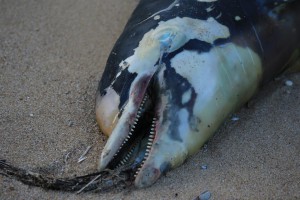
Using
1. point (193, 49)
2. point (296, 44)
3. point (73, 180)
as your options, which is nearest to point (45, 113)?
point (73, 180)

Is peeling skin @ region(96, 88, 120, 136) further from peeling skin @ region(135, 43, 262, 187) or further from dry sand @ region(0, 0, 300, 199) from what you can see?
peeling skin @ region(135, 43, 262, 187)

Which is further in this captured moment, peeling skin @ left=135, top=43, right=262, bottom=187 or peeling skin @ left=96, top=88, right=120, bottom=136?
peeling skin @ left=96, top=88, right=120, bottom=136

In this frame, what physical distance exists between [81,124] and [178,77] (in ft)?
2.04

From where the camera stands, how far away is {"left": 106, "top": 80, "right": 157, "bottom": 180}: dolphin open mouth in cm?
243

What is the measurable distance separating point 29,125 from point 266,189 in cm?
127

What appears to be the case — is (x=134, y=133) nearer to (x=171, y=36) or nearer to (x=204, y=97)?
(x=204, y=97)

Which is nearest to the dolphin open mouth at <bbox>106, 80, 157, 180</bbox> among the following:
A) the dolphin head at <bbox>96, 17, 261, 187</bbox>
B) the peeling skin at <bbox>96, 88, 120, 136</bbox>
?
the dolphin head at <bbox>96, 17, 261, 187</bbox>

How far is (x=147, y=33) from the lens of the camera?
8.59 ft

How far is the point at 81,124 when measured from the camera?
2.72m

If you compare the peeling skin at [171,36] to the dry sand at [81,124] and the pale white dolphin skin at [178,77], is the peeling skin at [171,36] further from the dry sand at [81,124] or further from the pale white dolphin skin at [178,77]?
the dry sand at [81,124]

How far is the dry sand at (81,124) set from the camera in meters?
2.43

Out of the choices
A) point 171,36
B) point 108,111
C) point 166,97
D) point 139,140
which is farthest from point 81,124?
point 171,36

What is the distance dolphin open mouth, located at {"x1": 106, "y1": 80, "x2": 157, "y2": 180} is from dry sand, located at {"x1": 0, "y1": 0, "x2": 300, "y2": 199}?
0.40 feet

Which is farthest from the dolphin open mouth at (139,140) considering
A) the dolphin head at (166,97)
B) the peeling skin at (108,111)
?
the peeling skin at (108,111)
